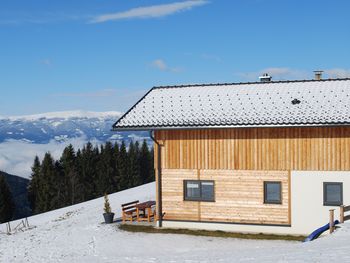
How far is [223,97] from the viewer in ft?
83.9

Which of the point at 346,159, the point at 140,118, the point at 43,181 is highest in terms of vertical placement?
the point at 140,118

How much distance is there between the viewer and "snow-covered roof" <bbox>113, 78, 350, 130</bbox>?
866 inches

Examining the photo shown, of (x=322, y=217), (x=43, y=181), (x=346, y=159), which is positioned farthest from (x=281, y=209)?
(x=43, y=181)

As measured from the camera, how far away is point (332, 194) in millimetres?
21672

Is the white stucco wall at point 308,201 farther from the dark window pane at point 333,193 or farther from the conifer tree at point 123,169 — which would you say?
the conifer tree at point 123,169

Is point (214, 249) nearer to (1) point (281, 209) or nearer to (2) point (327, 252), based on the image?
(1) point (281, 209)

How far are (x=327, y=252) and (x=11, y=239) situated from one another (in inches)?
621

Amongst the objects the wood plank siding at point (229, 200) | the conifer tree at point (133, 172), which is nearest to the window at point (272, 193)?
the wood plank siding at point (229, 200)

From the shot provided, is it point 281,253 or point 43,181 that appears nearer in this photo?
point 281,253

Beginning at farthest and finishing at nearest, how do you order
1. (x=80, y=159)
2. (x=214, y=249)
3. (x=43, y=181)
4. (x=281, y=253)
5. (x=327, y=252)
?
1. (x=80, y=159)
2. (x=43, y=181)
3. (x=214, y=249)
4. (x=281, y=253)
5. (x=327, y=252)

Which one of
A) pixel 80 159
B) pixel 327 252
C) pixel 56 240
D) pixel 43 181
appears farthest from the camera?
pixel 80 159

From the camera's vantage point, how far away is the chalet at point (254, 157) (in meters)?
21.6

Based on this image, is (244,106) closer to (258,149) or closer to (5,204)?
(258,149)

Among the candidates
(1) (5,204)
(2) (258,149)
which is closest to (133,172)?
(1) (5,204)
